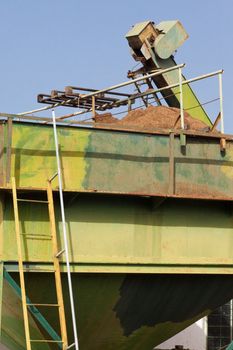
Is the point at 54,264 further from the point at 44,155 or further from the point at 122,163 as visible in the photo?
the point at 122,163

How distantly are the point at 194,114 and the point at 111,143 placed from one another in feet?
11.3

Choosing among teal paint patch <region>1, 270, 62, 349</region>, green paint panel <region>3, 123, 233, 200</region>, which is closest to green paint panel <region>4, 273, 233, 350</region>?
teal paint patch <region>1, 270, 62, 349</region>

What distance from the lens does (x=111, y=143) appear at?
32.2 feet

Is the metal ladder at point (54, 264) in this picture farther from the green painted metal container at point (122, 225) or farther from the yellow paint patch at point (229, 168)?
the yellow paint patch at point (229, 168)

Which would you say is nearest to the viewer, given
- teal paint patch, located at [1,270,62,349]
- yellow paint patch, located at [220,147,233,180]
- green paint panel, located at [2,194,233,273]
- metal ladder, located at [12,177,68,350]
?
metal ladder, located at [12,177,68,350]

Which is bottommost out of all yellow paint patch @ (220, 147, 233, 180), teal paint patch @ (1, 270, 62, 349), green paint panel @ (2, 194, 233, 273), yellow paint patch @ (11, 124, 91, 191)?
teal paint patch @ (1, 270, 62, 349)

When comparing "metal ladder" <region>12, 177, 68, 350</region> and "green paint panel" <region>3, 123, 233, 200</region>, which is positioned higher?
"green paint panel" <region>3, 123, 233, 200</region>

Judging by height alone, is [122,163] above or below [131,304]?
above

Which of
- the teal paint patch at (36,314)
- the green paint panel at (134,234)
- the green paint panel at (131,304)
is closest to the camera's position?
the teal paint patch at (36,314)

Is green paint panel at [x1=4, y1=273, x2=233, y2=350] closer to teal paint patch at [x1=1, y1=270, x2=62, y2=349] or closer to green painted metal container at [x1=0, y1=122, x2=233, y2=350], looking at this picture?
green painted metal container at [x1=0, y1=122, x2=233, y2=350]

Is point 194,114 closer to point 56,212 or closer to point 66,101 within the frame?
point 66,101

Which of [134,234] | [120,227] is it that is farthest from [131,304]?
[120,227]

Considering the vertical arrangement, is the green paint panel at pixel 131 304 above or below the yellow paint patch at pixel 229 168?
below

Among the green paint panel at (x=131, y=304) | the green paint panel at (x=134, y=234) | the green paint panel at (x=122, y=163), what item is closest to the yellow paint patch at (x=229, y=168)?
the green paint panel at (x=122, y=163)
